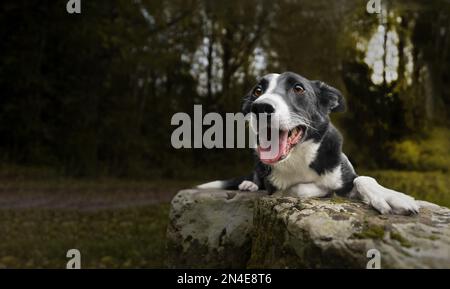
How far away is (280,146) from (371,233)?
0.89 meters

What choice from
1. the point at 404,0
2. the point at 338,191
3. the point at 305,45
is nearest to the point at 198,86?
the point at 305,45

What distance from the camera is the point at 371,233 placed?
2908mm

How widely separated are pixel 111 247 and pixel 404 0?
7.09m

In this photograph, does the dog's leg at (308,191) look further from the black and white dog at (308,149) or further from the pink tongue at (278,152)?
the pink tongue at (278,152)

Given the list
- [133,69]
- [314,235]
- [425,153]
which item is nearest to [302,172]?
[314,235]

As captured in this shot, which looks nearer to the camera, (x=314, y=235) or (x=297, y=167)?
(x=314, y=235)

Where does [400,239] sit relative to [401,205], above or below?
below

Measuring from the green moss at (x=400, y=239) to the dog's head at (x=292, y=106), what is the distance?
0.94m

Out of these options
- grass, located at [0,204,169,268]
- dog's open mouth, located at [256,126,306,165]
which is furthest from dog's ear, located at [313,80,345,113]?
grass, located at [0,204,169,268]

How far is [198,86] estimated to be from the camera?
13148mm

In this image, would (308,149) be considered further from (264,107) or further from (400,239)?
(400,239)

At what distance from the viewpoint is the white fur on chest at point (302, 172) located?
12.0 ft

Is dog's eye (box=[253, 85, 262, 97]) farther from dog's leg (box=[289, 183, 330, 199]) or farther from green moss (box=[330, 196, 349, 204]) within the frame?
green moss (box=[330, 196, 349, 204])

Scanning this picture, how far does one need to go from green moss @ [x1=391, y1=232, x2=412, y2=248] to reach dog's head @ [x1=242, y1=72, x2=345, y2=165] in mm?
937
